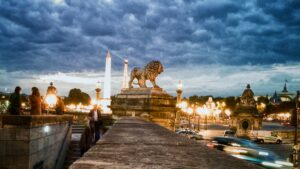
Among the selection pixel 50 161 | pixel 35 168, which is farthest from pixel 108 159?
pixel 50 161

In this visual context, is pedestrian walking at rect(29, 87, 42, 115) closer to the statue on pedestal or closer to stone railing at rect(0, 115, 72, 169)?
stone railing at rect(0, 115, 72, 169)

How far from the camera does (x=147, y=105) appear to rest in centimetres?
2498

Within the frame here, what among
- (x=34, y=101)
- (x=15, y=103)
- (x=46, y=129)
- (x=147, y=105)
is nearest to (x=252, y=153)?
(x=147, y=105)

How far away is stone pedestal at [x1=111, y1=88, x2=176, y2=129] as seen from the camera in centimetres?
2516

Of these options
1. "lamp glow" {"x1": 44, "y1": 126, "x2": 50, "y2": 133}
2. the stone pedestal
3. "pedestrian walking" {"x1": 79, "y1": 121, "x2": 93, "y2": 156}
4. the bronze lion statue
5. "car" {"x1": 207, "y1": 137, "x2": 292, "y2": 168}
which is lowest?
"car" {"x1": 207, "y1": 137, "x2": 292, "y2": 168}

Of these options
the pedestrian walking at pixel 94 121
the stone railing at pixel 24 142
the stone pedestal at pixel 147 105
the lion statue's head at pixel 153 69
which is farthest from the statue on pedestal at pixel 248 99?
the stone railing at pixel 24 142

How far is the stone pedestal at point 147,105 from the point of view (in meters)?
25.2

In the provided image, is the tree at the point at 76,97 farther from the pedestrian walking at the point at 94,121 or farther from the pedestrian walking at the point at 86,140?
the pedestrian walking at the point at 86,140

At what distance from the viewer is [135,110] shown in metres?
25.9

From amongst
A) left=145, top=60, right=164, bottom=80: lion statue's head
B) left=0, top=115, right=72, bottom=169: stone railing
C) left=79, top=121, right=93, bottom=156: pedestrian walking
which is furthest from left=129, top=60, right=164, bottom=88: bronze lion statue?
left=0, top=115, right=72, bottom=169: stone railing

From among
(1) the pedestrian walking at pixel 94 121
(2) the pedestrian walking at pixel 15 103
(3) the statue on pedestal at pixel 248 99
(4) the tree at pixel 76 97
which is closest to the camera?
(2) the pedestrian walking at pixel 15 103

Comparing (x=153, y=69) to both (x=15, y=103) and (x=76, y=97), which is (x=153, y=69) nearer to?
(x=15, y=103)

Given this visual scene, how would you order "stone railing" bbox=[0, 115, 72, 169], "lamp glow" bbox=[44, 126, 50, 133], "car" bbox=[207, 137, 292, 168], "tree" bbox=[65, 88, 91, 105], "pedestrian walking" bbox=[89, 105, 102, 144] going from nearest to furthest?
"stone railing" bbox=[0, 115, 72, 169] < "lamp glow" bbox=[44, 126, 50, 133] < "pedestrian walking" bbox=[89, 105, 102, 144] < "car" bbox=[207, 137, 292, 168] < "tree" bbox=[65, 88, 91, 105]

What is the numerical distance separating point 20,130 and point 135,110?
54.5 feet
